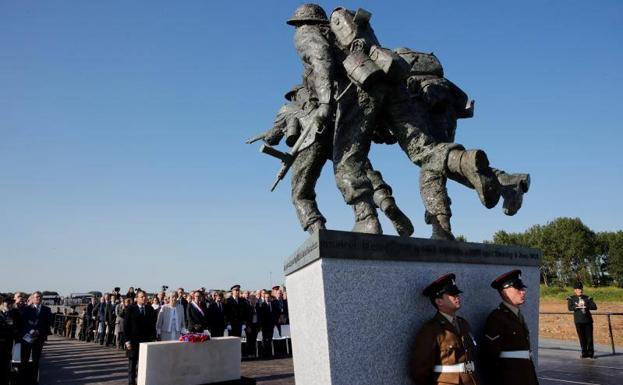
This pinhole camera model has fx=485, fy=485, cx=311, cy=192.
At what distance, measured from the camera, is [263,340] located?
52.5 ft

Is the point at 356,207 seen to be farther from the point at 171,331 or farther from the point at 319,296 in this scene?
the point at 171,331

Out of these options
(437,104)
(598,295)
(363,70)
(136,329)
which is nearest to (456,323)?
(363,70)

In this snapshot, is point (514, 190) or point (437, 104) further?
point (437, 104)

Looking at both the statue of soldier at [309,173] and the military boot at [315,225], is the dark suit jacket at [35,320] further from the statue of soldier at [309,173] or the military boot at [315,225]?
the military boot at [315,225]

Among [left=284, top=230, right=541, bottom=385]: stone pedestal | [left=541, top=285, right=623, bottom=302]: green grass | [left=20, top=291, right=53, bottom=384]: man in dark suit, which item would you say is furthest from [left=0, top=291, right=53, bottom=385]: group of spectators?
[left=541, top=285, right=623, bottom=302]: green grass

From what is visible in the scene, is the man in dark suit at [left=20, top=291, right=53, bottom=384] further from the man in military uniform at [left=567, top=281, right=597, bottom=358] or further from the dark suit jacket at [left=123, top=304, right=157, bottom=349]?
the man in military uniform at [left=567, top=281, right=597, bottom=358]

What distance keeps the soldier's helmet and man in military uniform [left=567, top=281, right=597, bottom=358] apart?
10263 mm

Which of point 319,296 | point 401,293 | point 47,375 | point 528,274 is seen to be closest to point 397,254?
point 401,293

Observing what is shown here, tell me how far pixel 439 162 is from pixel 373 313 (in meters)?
1.81

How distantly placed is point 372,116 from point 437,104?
0.89 metres

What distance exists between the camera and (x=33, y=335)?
11.2 metres

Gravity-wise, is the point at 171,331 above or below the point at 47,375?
above

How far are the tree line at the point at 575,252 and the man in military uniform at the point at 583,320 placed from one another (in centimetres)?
6242

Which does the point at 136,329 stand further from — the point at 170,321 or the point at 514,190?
the point at 514,190
